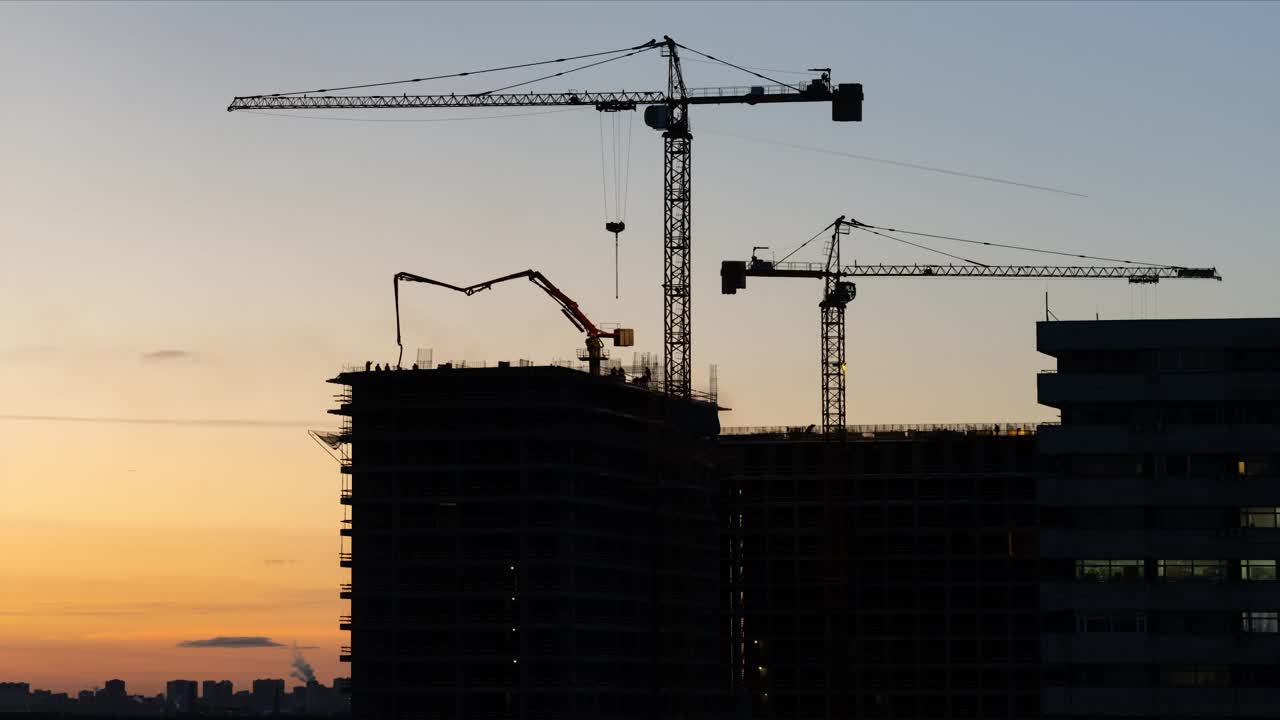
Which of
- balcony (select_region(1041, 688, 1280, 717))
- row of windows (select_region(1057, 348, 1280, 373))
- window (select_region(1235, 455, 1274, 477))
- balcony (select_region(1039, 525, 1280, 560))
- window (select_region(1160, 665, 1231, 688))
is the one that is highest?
row of windows (select_region(1057, 348, 1280, 373))

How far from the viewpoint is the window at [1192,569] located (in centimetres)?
18375

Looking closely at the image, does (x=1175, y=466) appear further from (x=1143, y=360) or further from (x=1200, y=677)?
(x=1200, y=677)

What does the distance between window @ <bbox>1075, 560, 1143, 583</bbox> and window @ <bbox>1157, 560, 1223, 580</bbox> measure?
2.39 metres

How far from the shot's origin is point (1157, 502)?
603 feet

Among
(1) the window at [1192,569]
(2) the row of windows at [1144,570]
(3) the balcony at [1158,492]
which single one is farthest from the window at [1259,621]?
(3) the balcony at [1158,492]

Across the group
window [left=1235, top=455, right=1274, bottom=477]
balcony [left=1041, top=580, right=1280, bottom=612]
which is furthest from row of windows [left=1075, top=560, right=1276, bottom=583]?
window [left=1235, top=455, right=1274, bottom=477]

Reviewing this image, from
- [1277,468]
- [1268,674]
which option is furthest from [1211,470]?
[1268,674]

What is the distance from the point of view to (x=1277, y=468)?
184 metres

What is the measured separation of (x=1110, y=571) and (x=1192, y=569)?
7.33 m

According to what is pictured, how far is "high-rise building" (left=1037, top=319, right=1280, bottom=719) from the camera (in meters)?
183

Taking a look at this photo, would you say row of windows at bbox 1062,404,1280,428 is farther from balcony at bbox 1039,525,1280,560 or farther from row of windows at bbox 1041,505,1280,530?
balcony at bbox 1039,525,1280,560

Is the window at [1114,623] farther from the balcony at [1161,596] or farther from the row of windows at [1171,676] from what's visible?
the row of windows at [1171,676]

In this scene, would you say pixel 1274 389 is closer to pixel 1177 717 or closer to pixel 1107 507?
pixel 1107 507

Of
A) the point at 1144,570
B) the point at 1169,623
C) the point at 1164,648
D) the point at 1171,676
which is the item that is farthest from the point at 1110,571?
the point at 1171,676
